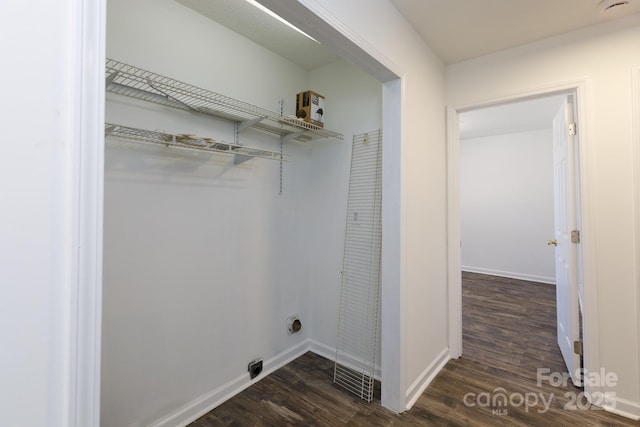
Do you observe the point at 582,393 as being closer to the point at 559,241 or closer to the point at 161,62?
the point at 559,241

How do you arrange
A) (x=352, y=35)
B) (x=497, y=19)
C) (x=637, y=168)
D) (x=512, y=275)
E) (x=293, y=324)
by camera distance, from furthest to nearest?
(x=512, y=275) → (x=293, y=324) → (x=497, y=19) → (x=637, y=168) → (x=352, y=35)

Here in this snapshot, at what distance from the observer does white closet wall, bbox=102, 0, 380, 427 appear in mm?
1607

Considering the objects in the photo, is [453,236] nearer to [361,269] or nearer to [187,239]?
[361,269]

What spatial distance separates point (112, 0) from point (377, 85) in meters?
1.75

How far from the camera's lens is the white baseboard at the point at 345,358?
2326mm

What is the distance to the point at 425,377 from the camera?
224 cm

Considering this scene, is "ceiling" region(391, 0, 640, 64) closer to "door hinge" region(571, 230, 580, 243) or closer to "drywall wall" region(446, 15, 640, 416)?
"drywall wall" region(446, 15, 640, 416)

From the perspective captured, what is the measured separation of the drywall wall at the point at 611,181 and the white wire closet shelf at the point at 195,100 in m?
1.75

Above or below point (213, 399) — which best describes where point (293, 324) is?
above

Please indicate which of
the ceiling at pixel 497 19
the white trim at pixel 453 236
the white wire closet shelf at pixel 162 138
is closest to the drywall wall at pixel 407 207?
the ceiling at pixel 497 19

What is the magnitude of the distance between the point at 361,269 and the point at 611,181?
1776 millimetres

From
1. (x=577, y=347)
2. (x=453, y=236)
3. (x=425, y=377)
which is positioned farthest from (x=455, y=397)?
(x=453, y=236)

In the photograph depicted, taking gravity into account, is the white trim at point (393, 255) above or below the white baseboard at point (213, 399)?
above

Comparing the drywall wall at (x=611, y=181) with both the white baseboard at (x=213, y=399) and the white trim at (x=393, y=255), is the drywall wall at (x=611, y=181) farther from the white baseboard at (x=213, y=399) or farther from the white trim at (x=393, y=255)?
the white baseboard at (x=213, y=399)
